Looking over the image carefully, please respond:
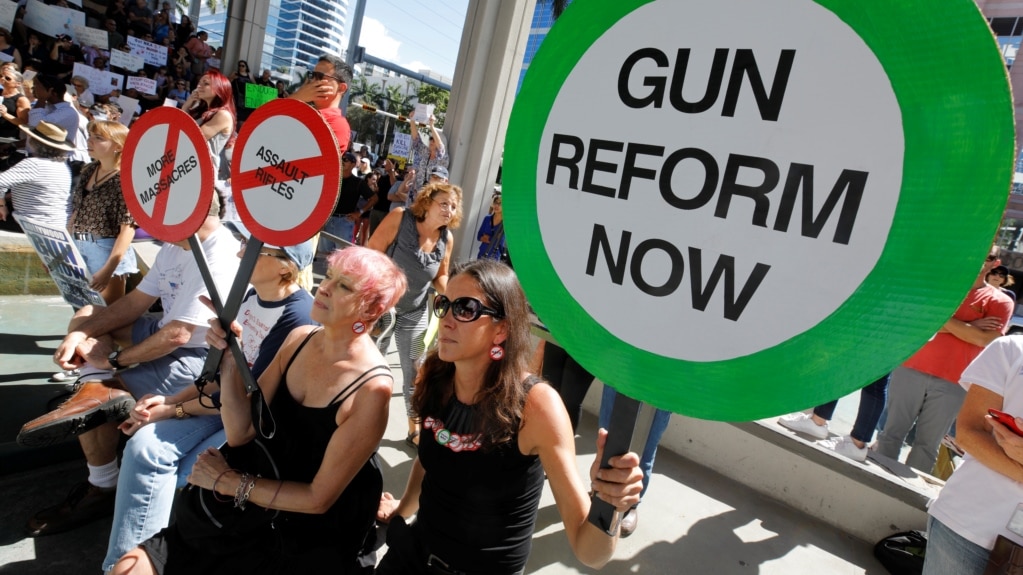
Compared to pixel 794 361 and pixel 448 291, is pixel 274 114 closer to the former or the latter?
pixel 448 291

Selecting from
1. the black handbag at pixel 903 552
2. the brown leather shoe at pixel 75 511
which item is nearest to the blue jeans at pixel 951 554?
the black handbag at pixel 903 552

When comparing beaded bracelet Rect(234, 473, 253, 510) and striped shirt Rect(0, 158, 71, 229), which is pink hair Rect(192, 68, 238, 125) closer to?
striped shirt Rect(0, 158, 71, 229)

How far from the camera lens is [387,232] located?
348cm

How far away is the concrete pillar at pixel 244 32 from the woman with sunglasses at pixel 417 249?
33.6 feet

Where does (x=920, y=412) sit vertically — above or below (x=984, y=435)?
below

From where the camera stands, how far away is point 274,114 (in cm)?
143

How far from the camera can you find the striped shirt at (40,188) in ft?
11.9

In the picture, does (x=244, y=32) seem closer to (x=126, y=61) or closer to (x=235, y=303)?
(x=126, y=61)

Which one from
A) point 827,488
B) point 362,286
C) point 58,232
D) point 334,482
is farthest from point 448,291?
→ point 827,488

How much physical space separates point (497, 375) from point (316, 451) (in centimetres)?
61

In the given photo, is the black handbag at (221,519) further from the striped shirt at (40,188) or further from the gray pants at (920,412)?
the gray pants at (920,412)

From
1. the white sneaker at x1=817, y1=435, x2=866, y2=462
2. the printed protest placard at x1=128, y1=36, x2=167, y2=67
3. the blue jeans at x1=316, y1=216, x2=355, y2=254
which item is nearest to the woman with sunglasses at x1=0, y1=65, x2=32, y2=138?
the blue jeans at x1=316, y1=216, x2=355, y2=254

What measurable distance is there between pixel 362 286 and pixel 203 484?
74cm

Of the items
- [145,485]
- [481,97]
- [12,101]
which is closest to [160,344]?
[145,485]
